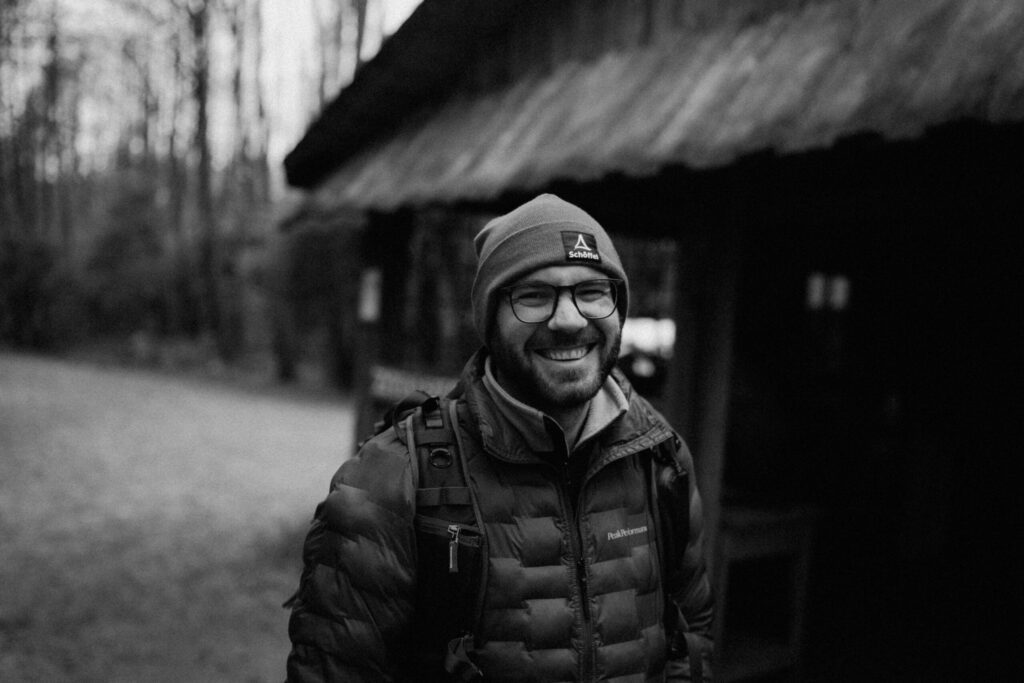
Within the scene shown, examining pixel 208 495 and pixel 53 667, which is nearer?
pixel 53 667

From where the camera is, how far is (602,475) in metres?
1.96

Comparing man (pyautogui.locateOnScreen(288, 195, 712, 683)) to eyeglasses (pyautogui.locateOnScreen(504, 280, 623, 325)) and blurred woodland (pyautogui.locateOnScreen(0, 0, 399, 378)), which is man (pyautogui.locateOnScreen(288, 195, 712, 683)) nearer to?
eyeglasses (pyautogui.locateOnScreen(504, 280, 623, 325))

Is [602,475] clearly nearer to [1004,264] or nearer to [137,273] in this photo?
[1004,264]

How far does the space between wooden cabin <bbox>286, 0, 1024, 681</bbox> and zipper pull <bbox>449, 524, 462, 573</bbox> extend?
1.90 m

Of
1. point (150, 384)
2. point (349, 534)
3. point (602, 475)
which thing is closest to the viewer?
point (349, 534)

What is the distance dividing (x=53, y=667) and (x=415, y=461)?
3.83m

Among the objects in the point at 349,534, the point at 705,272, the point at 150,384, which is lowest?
the point at 150,384

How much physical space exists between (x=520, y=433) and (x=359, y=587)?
Answer: 0.50 metres

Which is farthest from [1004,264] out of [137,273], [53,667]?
[137,273]

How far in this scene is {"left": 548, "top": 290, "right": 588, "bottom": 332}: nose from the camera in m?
1.87

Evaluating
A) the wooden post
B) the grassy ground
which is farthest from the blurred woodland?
the wooden post

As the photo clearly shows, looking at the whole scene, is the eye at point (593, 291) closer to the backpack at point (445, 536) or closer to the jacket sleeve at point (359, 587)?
the backpack at point (445, 536)

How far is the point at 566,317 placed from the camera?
188 cm

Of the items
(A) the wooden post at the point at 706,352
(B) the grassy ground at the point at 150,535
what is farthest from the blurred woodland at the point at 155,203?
(A) the wooden post at the point at 706,352
